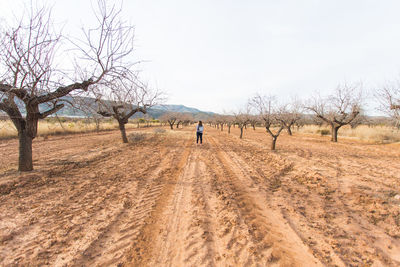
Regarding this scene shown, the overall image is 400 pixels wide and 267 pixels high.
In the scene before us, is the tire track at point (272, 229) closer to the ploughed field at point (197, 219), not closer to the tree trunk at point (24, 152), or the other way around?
the ploughed field at point (197, 219)

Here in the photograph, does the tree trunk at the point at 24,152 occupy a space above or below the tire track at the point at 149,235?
above

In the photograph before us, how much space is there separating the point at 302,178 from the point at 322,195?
3.56 ft

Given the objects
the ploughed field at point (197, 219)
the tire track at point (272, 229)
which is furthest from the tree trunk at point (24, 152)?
the tire track at point (272, 229)

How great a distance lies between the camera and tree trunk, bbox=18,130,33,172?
4.82m

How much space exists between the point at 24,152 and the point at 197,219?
586 centimetres

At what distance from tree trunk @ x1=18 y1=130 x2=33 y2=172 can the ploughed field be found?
277 millimetres

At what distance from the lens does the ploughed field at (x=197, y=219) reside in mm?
2041

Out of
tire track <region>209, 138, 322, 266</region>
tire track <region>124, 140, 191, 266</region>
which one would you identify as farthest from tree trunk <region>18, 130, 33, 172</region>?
tire track <region>209, 138, 322, 266</region>

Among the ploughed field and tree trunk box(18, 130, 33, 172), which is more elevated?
tree trunk box(18, 130, 33, 172)

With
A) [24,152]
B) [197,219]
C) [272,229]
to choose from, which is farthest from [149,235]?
[24,152]

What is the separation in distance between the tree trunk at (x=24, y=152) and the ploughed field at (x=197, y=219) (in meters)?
0.28

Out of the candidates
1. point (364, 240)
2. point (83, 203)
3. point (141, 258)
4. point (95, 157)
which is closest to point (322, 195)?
point (364, 240)

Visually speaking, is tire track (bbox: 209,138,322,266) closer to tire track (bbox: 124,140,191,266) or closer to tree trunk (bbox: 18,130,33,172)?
tire track (bbox: 124,140,191,266)

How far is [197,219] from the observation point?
2.81 metres
